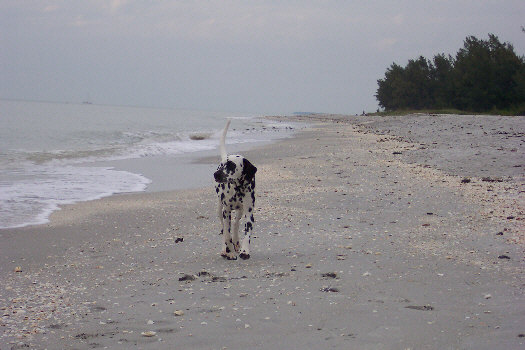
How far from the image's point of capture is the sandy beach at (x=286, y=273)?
4.35 metres

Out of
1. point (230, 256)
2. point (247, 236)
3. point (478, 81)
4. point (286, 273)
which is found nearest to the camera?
point (286, 273)

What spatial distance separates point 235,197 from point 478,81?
50.5 metres

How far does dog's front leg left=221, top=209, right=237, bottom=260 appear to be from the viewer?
6.75 m

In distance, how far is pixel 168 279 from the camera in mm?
5980

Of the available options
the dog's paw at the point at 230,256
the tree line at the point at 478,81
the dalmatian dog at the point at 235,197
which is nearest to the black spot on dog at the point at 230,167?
the dalmatian dog at the point at 235,197

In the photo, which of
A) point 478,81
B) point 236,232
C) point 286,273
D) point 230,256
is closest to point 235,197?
point 236,232

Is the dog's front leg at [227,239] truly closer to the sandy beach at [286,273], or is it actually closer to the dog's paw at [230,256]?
the dog's paw at [230,256]

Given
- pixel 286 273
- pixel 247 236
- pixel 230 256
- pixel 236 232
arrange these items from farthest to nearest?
pixel 236 232
pixel 247 236
pixel 230 256
pixel 286 273

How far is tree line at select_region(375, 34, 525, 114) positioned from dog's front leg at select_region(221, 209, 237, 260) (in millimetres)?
40035

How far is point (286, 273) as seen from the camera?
6.01 meters

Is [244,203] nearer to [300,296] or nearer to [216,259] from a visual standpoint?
[216,259]

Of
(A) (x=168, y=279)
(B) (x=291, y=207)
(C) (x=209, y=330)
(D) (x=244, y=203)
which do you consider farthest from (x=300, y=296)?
(B) (x=291, y=207)

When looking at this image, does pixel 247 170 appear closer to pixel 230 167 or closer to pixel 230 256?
pixel 230 167

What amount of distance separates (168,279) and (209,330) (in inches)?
63.3
